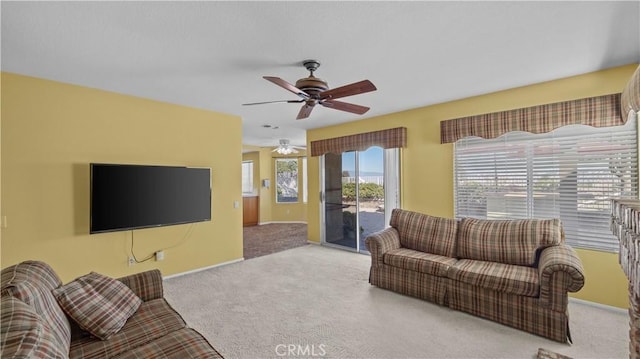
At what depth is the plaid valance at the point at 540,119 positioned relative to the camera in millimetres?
2872

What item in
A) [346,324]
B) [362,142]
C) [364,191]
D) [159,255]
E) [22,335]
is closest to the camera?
[22,335]

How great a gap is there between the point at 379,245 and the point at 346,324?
1088 millimetres

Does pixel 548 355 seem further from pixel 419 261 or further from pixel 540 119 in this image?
pixel 540 119

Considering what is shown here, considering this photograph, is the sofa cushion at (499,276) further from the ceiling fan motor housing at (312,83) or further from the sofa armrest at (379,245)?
the ceiling fan motor housing at (312,83)

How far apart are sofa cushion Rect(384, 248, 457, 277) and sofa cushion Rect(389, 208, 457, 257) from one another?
0.11 metres

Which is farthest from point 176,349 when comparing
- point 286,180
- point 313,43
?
point 286,180

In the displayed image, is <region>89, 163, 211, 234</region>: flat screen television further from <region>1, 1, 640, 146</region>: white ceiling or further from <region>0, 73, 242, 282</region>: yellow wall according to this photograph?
<region>1, 1, 640, 146</region>: white ceiling

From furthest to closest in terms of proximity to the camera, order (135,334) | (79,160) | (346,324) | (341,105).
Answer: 1. (79,160)
2. (341,105)
3. (346,324)
4. (135,334)

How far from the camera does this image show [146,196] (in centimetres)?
352

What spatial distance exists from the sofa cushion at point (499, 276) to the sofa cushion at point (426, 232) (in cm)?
37

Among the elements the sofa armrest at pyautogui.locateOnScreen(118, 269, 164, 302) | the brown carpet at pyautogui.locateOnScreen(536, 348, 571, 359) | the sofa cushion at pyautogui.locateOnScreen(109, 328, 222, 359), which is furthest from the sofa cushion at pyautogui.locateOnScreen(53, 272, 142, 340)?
the brown carpet at pyautogui.locateOnScreen(536, 348, 571, 359)

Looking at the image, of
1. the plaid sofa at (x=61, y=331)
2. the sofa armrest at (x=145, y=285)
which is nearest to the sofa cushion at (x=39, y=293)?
the plaid sofa at (x=61, y=331)

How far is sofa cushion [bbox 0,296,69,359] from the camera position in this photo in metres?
0.97

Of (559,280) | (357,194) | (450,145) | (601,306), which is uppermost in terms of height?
(450,145)
